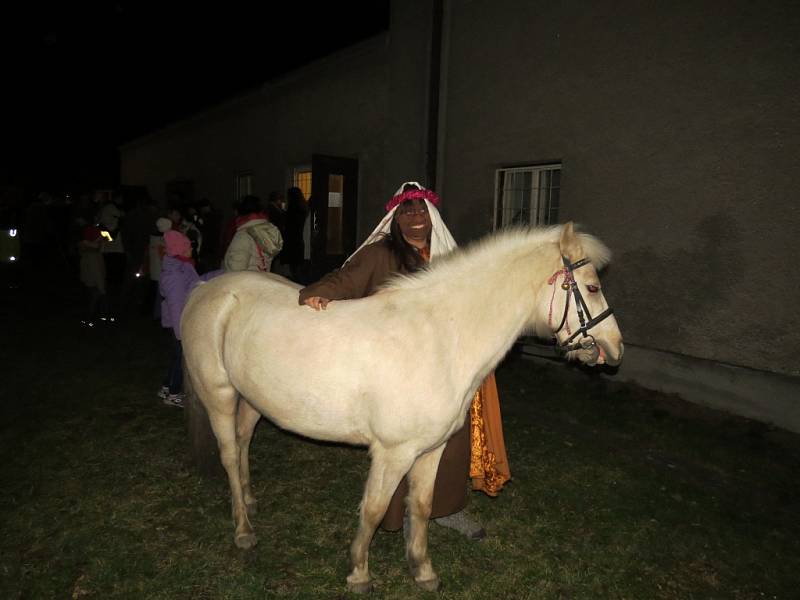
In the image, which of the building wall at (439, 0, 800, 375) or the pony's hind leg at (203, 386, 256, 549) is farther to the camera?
the building wall at (439, 0, 800, 375)

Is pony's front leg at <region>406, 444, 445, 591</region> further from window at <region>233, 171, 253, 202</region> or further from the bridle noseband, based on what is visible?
window at <region>233, 171, 253, 202</region>

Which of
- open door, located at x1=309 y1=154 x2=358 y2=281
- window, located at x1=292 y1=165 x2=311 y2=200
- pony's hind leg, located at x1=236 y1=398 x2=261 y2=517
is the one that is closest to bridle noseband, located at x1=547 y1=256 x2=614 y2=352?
pony's hind leg, located at x1=236 y1=398 x2=261 y2=517

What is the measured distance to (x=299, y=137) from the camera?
1280 cm

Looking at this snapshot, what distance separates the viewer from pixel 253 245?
214 inches

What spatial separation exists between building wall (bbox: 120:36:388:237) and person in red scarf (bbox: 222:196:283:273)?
199 inches

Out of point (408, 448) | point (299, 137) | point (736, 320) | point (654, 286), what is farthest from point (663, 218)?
point (299, 137)

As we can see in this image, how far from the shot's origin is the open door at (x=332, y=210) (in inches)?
391

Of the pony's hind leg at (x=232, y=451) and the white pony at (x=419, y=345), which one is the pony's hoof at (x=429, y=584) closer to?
the white pony at (x=419, y=345)

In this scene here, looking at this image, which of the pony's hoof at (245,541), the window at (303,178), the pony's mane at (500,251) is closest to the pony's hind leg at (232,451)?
the pony's hoof at (245,541)

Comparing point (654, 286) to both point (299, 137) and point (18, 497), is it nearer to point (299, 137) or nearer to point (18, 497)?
point (18, 497)

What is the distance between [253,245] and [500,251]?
3429 mm

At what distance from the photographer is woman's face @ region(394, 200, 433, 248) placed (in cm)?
313

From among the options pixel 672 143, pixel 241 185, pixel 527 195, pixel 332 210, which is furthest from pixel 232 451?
pixel 241 185

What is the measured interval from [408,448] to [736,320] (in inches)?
191
